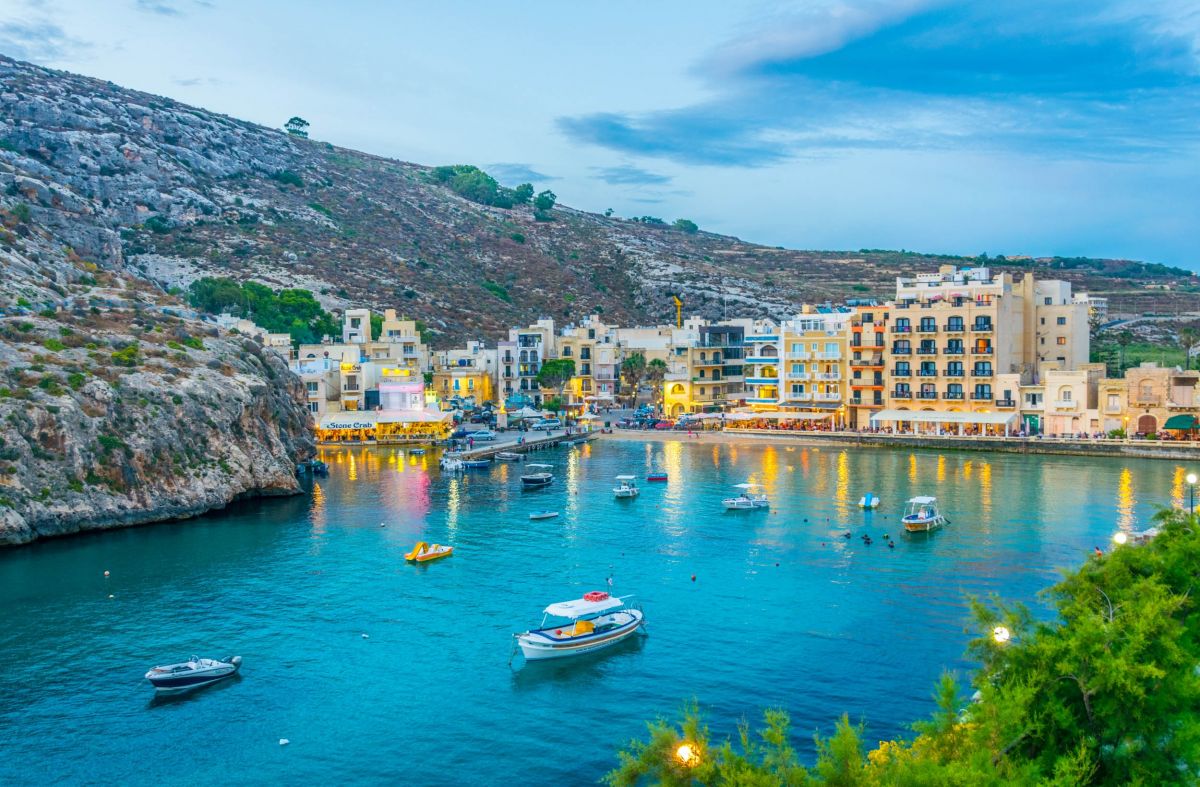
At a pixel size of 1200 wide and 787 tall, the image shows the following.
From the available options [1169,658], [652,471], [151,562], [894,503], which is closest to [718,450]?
[652,471]

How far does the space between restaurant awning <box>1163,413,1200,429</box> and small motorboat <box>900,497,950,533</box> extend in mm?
36178

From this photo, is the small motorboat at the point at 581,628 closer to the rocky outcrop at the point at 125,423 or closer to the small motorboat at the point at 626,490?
the small motorboat at the point at 626,490

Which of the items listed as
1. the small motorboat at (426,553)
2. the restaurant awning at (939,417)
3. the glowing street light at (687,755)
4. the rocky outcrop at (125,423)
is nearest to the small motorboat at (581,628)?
the small motorboat at (426,553)

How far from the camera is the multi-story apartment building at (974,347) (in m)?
92.1

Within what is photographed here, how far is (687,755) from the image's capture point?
59.0ft

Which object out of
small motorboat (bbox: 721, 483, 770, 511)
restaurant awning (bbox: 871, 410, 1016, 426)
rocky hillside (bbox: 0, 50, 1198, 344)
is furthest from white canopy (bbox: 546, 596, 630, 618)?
rocky hillside (bbox: 0, 50, 1198, 344)

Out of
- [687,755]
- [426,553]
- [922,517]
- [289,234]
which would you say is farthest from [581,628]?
[289,234]

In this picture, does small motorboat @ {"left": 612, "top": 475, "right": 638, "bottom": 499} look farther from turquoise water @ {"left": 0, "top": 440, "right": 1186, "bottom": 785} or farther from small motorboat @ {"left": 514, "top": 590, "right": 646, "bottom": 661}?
small motorboat @ {"left": 514, "top": 590, "right": 646, "bottom": 661}

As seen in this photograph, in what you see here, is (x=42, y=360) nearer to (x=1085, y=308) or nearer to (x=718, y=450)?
(x=718, y=450)

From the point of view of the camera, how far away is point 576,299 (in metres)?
178

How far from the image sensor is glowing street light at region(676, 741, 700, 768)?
1772cm

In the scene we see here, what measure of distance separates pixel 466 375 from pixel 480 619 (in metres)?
79.2

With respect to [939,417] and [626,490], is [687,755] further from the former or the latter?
[939,417]

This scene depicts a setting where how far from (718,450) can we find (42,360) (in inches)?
2167
